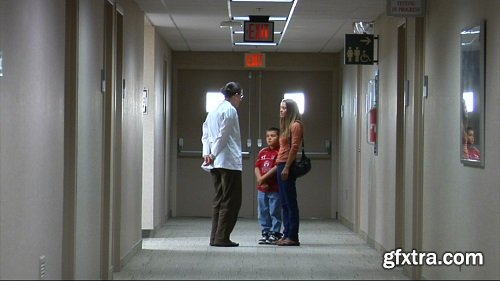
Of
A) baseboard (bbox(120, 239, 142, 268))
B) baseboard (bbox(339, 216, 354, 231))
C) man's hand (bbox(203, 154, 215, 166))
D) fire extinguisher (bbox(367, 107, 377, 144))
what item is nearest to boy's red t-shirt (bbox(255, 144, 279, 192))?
man's hand (bbox(203, 154, 215, 166))

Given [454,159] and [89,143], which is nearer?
[454,159]

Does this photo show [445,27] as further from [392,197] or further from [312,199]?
[312,199]

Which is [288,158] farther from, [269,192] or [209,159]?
[209,159]

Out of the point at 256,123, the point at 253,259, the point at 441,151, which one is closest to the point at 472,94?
the point at 441,151

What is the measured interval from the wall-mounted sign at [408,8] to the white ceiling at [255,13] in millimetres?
1729

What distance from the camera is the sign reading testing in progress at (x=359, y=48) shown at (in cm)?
952

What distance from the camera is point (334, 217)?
13898 millimetres

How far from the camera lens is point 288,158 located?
897 cm

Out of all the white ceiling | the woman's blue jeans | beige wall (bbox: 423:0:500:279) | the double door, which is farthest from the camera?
the double door

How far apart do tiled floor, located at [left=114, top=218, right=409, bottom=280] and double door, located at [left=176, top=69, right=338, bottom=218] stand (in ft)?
9.44

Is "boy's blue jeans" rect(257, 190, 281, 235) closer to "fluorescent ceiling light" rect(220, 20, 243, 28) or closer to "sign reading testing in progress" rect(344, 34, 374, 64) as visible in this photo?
"sign reading testing in progress" rect(344, 34, 374, 64)

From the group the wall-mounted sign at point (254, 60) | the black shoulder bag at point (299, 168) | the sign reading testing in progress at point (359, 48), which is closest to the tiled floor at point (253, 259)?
the black shoulder bag at point (299, 168)

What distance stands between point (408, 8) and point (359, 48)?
2.86m

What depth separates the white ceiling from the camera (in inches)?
350
